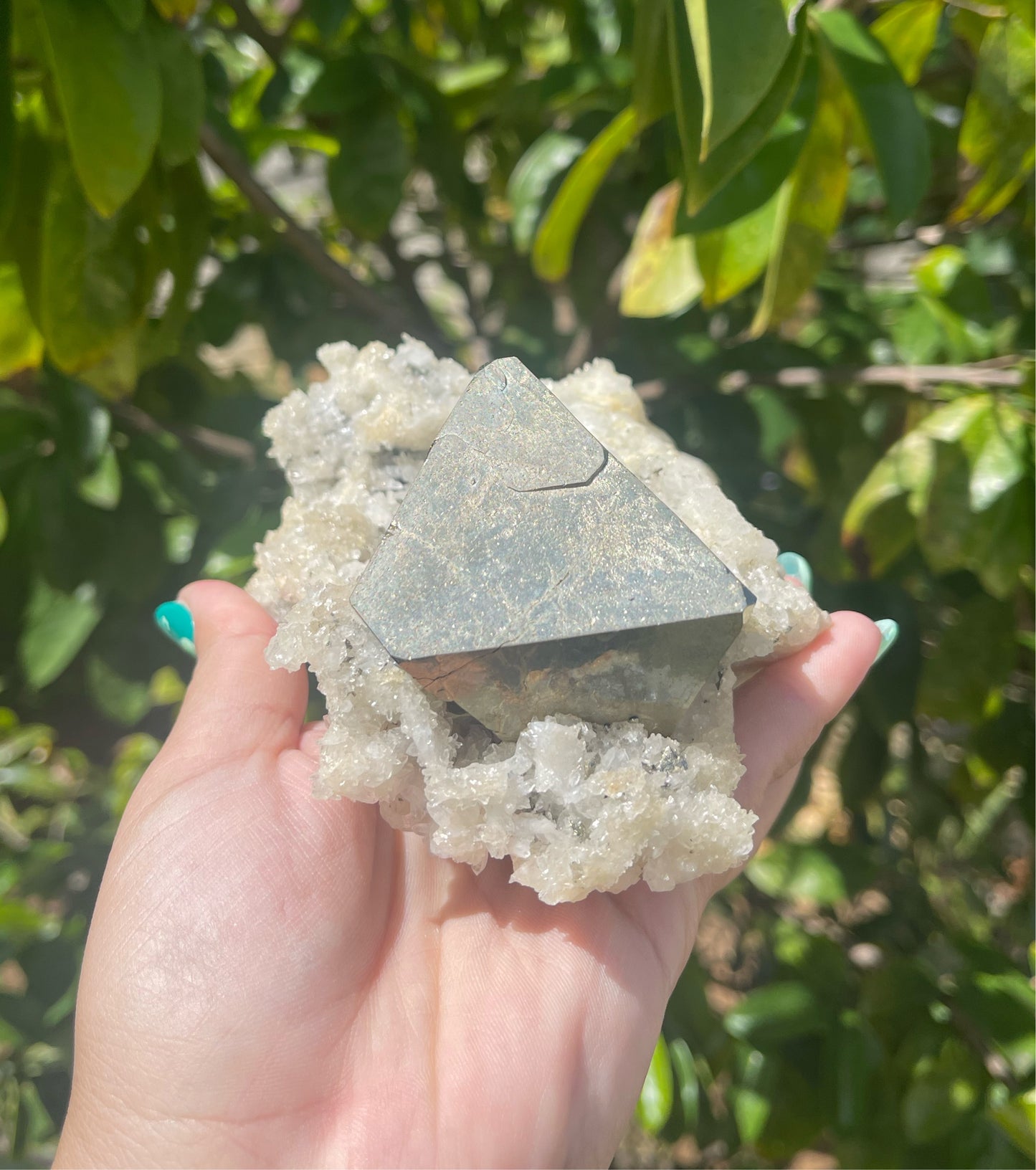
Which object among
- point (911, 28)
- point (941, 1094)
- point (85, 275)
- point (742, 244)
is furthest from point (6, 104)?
point (941, 1094)

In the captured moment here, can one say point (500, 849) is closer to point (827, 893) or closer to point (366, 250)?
point (827, 893)

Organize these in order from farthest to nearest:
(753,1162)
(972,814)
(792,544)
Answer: (972,814), (753,1162), (792,544)

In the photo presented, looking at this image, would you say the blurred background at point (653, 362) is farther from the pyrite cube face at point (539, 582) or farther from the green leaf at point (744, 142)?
the pyrite cube face at point (539, 582)

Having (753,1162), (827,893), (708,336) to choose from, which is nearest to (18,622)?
(708,336)

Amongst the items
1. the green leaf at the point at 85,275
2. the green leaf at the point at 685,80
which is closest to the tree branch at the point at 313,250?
the green leaf at the point at 85,275

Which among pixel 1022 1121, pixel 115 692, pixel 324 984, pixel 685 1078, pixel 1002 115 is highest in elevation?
pixel 1002 115

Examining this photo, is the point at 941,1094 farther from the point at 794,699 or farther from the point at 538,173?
the point at 538,173
